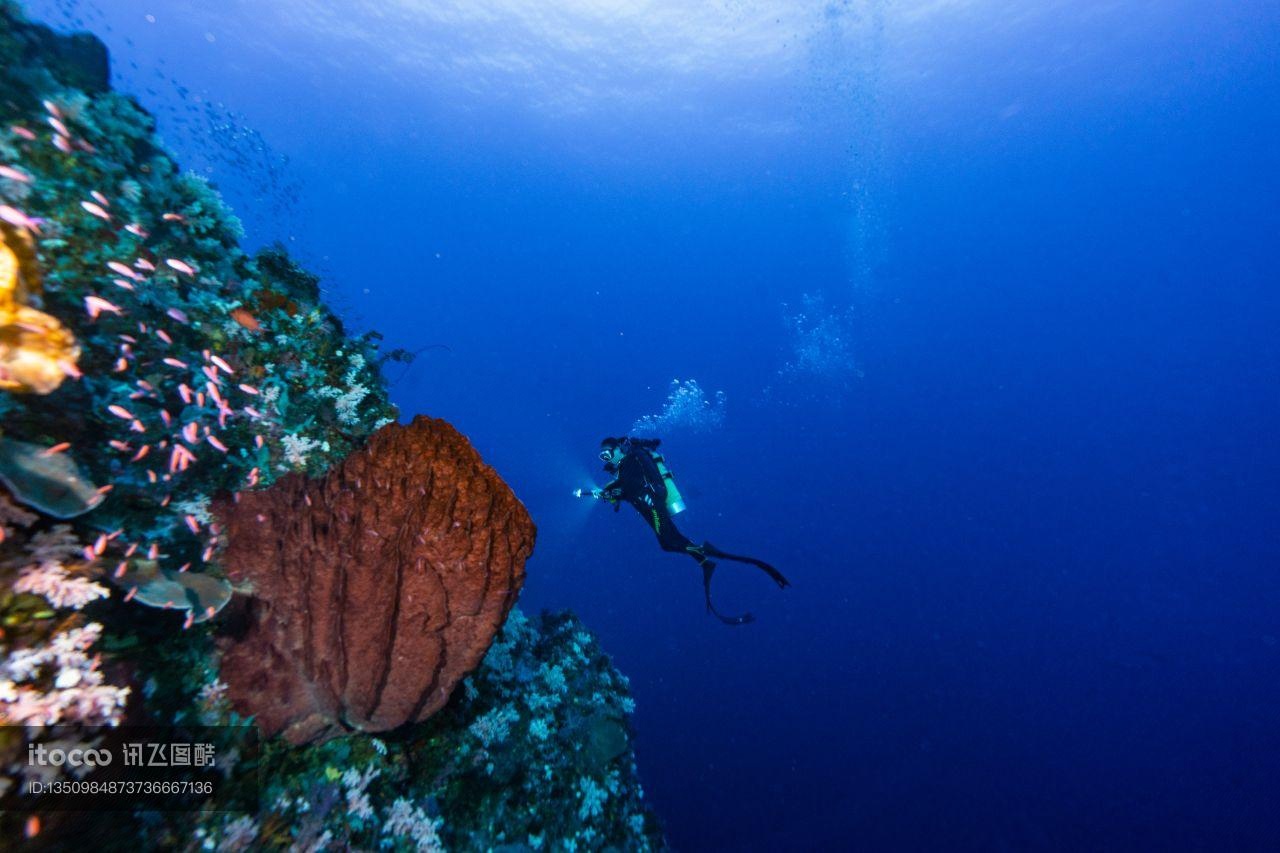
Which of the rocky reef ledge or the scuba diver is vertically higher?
the scuba diver

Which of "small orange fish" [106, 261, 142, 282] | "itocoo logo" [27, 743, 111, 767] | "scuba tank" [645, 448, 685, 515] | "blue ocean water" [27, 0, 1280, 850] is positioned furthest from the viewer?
"blue ocean water" [27, 0, 1280, 850]

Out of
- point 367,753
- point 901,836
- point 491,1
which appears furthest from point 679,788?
point 491,1

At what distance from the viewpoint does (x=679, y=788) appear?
760 inches

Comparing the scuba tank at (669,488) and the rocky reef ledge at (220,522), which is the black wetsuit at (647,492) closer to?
the scuba tank at (669,488)

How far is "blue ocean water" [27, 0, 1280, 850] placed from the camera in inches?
891

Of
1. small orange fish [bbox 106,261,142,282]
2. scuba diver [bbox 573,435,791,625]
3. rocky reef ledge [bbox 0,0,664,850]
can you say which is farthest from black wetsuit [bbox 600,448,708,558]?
small orange fish [bbox 106,261,142,282]

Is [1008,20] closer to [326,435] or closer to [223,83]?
[326,435]

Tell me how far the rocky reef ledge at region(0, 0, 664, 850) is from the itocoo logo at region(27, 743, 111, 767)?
0.09 metres

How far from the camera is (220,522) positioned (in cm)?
454

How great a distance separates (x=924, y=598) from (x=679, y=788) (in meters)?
21.6

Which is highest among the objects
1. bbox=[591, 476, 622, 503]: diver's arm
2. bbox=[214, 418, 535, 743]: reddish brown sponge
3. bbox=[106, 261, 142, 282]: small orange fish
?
bbox=[591, 476, 622, 503]: diver's arm

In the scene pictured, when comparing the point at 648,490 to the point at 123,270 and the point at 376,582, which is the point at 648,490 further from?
the point at 123,270

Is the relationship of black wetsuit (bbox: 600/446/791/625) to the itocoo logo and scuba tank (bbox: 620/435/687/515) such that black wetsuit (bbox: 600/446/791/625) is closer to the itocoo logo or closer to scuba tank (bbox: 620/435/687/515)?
scuba tank (bbox: 620/435/687/515)

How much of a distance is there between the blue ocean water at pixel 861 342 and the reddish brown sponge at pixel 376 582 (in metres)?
5.19
